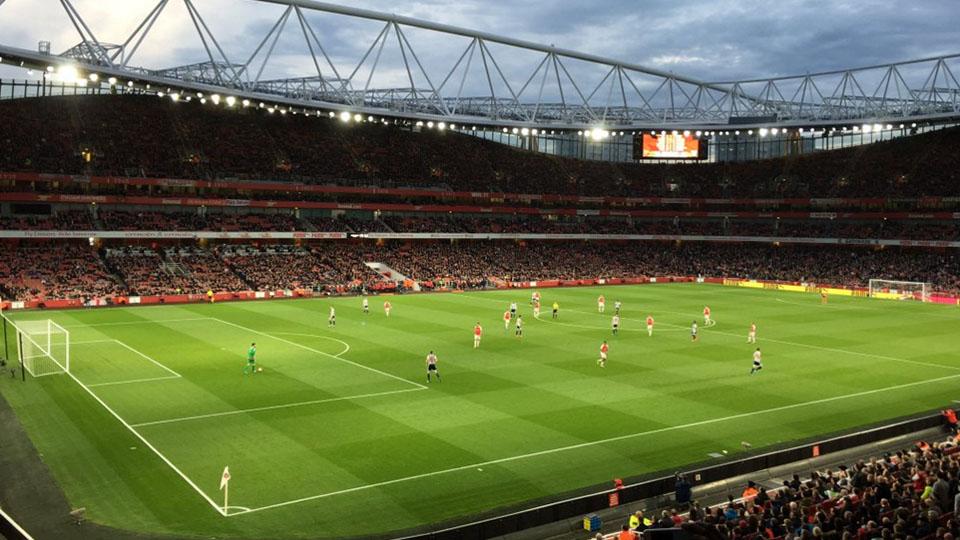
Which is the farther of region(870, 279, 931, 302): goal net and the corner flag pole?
region(870, 279, 931, 302): goal net

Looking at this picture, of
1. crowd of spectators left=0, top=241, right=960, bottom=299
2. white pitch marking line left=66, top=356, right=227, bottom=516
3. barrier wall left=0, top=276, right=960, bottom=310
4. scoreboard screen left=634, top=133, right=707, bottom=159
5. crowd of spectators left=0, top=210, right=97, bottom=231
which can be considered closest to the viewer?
white pitch marking line left=66, top=356, right=227, bottom=516

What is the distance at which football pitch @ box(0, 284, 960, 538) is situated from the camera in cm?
1919

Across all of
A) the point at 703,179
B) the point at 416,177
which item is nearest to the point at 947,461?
the point at 416,177

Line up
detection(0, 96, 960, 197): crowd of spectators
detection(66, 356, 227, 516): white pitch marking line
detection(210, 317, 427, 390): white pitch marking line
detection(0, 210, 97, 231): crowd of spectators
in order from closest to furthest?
detection(66, 356, 227, 516): white pitch marking line, detection(210, 317, 427, 390): white pitch marking line, detection(0, 210, 97, 231): crowd of spectators, detection(0, 96, 960, 197): crowd of spectators

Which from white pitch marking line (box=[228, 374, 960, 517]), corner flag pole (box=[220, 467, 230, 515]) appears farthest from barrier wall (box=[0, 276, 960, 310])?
white pitch marking line (box=[228, 374, 960, 517])

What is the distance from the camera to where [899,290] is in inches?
2785

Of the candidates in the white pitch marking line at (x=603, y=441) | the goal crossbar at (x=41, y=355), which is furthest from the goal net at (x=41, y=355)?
the white pitch marking line at (x=603, y=441)

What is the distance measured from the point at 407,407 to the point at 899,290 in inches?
2346

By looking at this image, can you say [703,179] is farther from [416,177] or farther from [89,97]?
[89,97]

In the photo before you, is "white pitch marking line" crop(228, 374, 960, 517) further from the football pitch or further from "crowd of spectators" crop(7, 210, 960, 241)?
"crowd of spectators" crop(7, 210, 960, 241)

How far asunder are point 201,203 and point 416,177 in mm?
26307

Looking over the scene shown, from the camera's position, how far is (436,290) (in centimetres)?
7162

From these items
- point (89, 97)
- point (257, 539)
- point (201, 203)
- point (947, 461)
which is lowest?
point (257, 539)

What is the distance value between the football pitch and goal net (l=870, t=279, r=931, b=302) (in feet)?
70.3
